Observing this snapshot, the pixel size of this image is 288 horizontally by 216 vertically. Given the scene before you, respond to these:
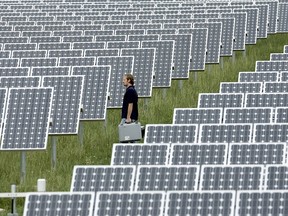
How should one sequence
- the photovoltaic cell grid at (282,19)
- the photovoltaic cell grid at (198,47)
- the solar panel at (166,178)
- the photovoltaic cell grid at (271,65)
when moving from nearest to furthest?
the solar panel at (166,178) → the photovoltaic cell grid at (271,65) → the photovoltaic cell grid at (198,47) → the photovoltaic cell grid at (282,19)

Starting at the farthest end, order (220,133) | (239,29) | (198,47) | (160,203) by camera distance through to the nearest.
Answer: (239,29) < (198,47) < (220,133) < (160,203)

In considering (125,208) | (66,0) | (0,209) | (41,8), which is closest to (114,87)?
(0,209)

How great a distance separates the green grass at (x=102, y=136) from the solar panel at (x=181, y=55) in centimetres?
43

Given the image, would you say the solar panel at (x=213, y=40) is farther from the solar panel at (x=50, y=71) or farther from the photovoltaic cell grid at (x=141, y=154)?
the photovoltaic cell grid at (x=141, y=154)

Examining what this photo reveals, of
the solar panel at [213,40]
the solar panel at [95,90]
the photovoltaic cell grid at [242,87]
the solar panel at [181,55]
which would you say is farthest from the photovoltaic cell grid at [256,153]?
the solar panel at [213,40]

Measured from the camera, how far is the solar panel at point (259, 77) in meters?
32.1

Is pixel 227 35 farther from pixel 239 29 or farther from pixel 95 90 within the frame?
pixel 95 90

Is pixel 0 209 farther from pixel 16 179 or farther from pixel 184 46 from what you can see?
pixel 184 46

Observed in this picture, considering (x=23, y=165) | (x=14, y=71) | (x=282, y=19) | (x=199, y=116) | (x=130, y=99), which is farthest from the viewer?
(x=282, y=19)

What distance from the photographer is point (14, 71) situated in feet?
105

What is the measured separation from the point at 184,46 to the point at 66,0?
24.4 m

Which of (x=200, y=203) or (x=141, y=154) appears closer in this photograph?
(x=200, y=203)

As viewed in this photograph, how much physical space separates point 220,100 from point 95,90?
357cm

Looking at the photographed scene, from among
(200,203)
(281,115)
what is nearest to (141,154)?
(281,115)
